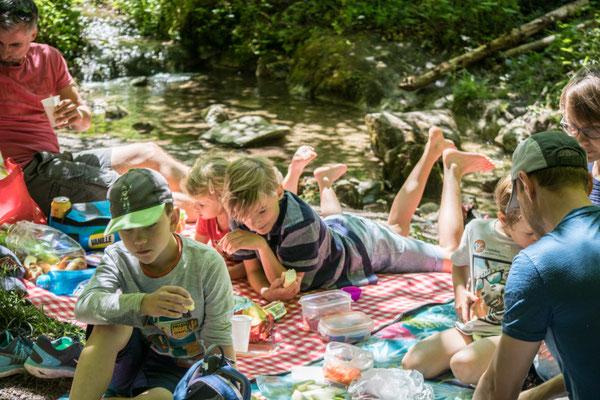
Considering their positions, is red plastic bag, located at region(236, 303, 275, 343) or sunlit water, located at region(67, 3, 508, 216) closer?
red plastic bag, located at region(236, 303, 275, 343)

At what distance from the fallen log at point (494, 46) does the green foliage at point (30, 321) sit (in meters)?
6.98

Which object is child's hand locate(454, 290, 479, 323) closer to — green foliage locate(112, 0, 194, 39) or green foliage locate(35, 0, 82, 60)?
green foliage locate(35, 0, 82, 60)

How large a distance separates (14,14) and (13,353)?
214 cm

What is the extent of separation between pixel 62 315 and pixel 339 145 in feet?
17.1

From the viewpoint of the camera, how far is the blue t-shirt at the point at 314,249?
11.2ft

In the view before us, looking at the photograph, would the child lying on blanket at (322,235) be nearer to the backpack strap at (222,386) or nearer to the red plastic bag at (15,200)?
the backpack strap at (222,386)

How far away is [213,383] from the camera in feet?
6.72

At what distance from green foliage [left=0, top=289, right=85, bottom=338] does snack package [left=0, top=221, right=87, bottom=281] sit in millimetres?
499

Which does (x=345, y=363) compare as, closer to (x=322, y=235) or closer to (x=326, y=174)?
(x=322, y=235)

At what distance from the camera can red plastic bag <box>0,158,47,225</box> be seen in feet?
12.5

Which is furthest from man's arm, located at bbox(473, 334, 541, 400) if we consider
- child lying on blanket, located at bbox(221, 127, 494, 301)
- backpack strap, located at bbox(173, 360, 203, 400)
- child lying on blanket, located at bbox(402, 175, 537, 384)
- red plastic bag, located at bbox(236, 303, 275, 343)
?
child lying on blanket, located at bbox(221, 127, 494, 301)

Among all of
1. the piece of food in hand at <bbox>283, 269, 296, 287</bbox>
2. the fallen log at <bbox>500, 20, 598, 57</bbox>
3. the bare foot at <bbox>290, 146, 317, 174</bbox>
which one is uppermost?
the fallen log at <bbox>500, 20, 598, 57</bbox>

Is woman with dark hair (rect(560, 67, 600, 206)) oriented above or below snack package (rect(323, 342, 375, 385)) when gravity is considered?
above

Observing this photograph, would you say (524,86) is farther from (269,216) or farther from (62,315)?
(62,315)
